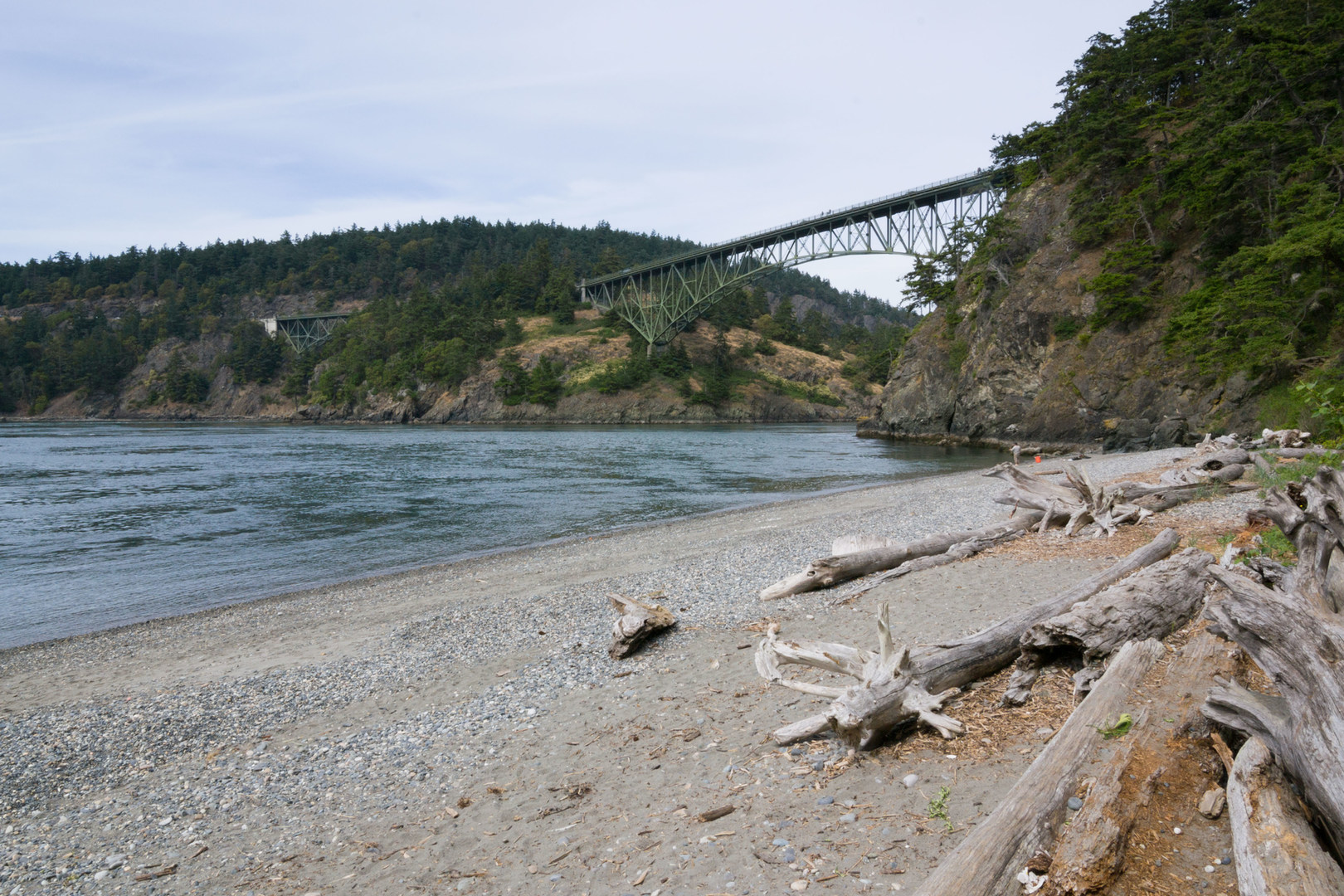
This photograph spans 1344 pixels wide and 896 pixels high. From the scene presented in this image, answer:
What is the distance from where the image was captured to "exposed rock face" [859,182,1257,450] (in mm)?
31656

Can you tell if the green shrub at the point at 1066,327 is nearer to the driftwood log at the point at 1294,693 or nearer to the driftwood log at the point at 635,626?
the driftwood log at the point at 635,626

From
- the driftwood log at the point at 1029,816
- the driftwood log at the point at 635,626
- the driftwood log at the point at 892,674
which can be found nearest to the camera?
the driftwood log at the point at 1029,816

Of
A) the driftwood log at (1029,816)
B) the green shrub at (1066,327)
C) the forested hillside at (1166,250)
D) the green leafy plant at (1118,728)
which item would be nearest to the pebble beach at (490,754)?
the driftwood log at (1029,816)

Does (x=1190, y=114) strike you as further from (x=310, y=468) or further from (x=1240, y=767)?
(x=310, y=468)

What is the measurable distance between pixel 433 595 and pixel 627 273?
10139 centimetres

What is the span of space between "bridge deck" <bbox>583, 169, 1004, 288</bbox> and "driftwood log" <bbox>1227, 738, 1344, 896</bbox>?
59.8m

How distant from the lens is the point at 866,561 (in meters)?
9.39

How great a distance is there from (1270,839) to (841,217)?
72597 millimetres

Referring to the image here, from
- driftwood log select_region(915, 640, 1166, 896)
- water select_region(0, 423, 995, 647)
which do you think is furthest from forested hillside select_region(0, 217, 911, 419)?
driftwood log select_region(915, 640, 1166, 896)

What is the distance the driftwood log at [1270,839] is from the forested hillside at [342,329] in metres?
91.8

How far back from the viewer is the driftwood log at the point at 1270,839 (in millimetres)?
2381

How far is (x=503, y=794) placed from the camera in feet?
16.2

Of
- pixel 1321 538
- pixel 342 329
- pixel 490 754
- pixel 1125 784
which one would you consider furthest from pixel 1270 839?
pixel 342 329

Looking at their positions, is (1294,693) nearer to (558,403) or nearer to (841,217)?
(841,217)
